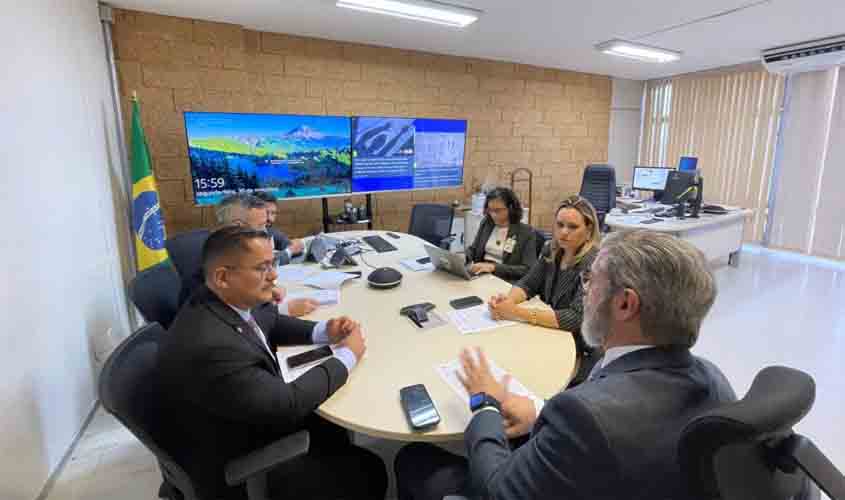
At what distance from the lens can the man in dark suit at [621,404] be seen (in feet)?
2.19

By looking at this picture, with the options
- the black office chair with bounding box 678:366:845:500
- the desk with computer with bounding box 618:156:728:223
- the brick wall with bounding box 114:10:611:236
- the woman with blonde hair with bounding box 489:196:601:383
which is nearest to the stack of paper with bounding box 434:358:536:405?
the woman with blonde hair with bounding box 489:196:601:383

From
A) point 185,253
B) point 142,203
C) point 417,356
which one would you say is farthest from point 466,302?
point 142,203

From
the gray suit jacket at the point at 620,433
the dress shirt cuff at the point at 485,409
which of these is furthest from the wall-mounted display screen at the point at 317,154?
the gray suit jacket at the point at 620,433

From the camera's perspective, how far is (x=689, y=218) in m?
4.20

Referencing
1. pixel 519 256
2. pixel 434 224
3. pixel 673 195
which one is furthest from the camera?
pixel 673 195

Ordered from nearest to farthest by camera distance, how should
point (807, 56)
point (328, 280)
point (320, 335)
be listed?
point (320, 335)
point (328, 280)
point (807, 56)

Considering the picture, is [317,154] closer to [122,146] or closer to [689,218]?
[122,146]

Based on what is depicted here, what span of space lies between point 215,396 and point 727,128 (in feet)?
22.2

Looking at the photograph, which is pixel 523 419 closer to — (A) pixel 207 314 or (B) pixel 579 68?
(A) pixel 207 314

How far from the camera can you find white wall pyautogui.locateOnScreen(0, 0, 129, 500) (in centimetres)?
157

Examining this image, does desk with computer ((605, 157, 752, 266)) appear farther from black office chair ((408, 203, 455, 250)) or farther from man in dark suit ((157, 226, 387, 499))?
man in dark suit ((157, 226, 387, 499))

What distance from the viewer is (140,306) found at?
170cm

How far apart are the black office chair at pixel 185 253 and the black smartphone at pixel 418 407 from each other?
161cm

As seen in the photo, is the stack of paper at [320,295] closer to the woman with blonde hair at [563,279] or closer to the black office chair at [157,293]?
the black office chair at [157,293]
